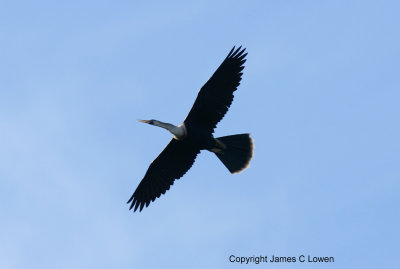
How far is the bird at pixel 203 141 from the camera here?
38.3ft

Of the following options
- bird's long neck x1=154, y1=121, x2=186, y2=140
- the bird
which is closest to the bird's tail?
the bird

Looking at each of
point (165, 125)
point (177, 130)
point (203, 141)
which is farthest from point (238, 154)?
point (165, 125)

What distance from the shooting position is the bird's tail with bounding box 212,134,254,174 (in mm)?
12445

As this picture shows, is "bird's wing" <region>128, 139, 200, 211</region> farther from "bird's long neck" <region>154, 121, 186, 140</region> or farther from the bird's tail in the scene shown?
the bird's tail

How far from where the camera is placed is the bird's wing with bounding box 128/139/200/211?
12.4m

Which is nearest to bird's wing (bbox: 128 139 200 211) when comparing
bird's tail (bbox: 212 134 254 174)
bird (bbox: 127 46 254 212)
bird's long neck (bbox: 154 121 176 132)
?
bird (bbox: 127 46 254 212)

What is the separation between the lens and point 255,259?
9586mm

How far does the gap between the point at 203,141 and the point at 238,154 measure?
3.16 feet

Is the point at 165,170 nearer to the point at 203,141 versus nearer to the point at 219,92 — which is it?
the point at 203,141

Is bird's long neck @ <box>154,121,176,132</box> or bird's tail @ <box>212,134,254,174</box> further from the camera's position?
bird's tail @ <box>212,134,254,174</box>

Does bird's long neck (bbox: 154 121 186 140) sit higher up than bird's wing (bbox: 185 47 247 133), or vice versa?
bird's wing (bbox: 185 47 247 133)

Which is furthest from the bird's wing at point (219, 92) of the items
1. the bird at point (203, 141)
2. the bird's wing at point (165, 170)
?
the bird's wing at point (165, 170)

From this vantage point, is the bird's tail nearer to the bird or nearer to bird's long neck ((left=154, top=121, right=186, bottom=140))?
the bird

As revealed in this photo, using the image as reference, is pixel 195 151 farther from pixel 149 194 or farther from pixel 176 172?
pixel 149 194
